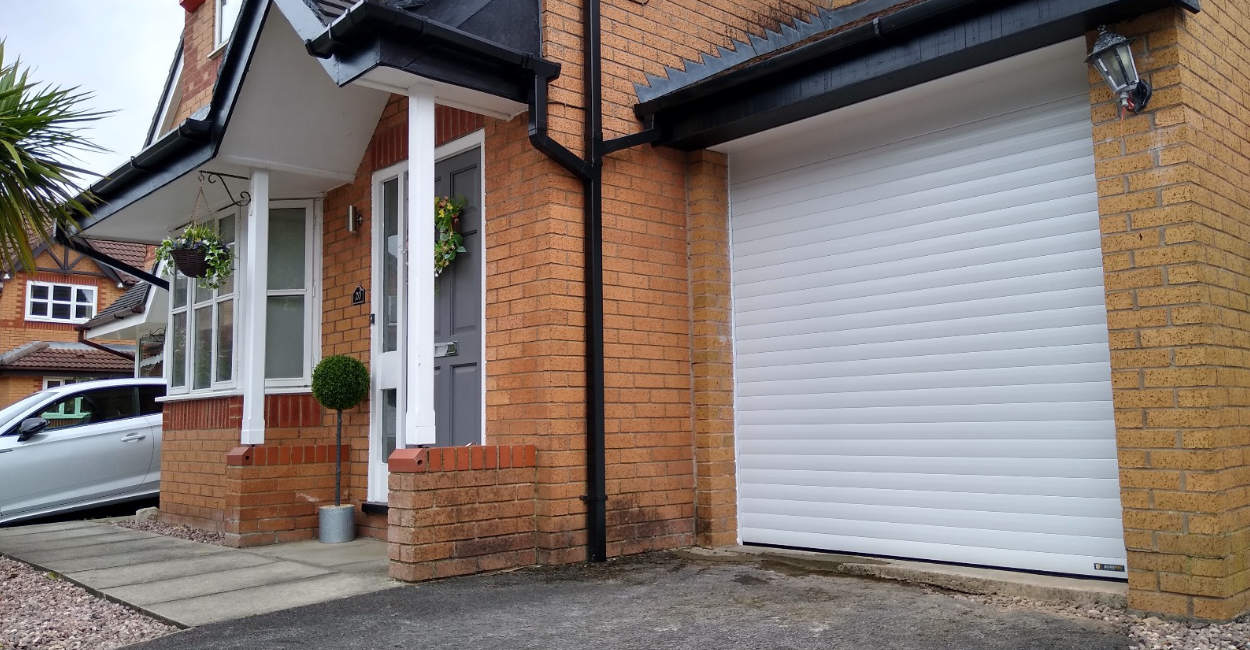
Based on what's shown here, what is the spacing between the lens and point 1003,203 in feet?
17.5

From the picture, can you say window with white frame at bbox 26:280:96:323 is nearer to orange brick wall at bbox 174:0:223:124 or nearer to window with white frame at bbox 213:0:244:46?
orange brick wall at bbox 174:0:223:124

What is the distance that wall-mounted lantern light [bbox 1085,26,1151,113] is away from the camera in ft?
14.2

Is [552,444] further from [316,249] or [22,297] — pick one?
[22,297]

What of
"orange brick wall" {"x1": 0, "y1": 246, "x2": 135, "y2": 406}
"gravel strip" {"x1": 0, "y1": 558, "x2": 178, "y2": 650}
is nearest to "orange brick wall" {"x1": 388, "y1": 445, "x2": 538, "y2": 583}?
"gravel strip" {"x1": 0, "y1": 558, "x2": 178, "y2": 650}

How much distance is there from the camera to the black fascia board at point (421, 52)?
199 inches

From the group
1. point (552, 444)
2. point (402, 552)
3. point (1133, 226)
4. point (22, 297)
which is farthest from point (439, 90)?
point (22, 297)

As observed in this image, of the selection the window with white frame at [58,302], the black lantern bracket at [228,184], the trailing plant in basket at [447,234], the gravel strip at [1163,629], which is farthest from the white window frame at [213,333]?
the window with white frame at [58,302]

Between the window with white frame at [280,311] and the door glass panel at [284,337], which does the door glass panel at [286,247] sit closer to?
the window with white frame at [280,311]

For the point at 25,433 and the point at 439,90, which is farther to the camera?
the point at 25,433

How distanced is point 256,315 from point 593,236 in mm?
2975

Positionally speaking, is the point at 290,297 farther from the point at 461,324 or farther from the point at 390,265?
the point at 461,324

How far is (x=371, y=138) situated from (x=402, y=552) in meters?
3.72

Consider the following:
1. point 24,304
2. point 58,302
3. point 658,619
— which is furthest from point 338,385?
point 58,302

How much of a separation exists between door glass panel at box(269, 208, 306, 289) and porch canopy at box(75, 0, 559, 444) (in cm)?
20
